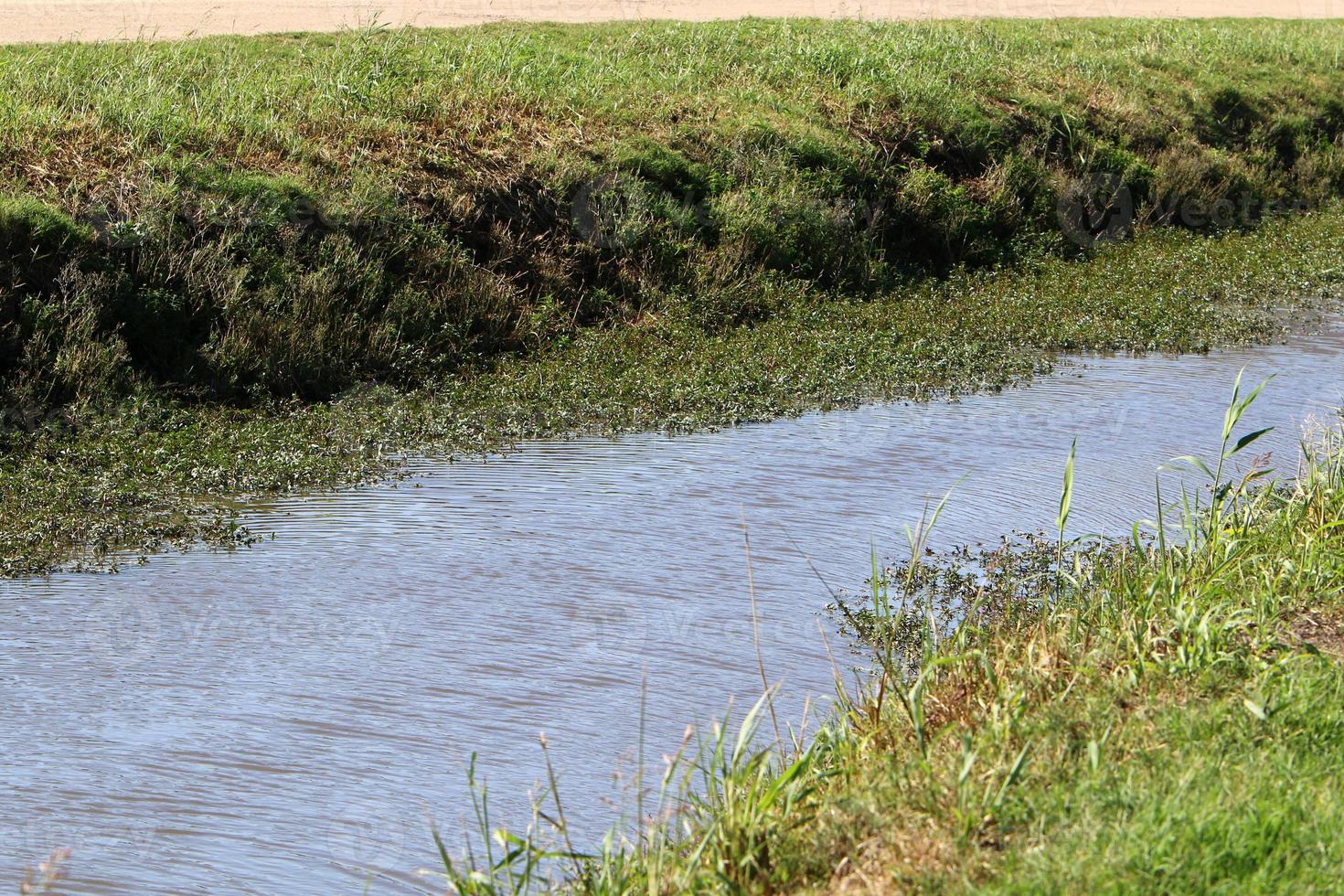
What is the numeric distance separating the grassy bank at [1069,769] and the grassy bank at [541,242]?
4033 millimetres

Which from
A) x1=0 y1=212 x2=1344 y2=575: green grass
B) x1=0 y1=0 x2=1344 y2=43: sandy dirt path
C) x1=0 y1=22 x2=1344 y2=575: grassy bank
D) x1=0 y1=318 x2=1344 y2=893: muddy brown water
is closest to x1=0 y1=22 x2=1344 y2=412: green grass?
x1=0 y1=22 x2=1344 y2=575: grassy bank

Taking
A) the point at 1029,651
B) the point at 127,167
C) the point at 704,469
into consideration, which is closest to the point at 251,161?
the point at 127,167

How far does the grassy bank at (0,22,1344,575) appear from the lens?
935 centimetres

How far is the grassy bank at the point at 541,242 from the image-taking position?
9.35 m

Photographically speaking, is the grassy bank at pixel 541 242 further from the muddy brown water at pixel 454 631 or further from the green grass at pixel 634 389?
the muddy brown water at pixel 454 631

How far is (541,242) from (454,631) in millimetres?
6327

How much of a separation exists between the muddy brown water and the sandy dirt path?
9137 millimetres

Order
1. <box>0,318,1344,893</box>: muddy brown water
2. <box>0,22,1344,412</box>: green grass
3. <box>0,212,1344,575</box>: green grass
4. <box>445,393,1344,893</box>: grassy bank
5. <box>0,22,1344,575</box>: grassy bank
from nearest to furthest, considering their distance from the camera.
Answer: <box>445,393,1344,893</box>: grassy bank < <box>0,318,1344,893</box>: muddy brown water < <box>0,212,1344,575</box>: green grass < <box>0,22,1344,575</box>: grassy bank < <box>0,22,1344,412</box>: green grass

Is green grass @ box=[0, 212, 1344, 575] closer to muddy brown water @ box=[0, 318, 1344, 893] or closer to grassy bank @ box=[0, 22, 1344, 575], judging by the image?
grassy bank @ box=[0, 22, 1344, 575]

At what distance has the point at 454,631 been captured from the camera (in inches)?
248

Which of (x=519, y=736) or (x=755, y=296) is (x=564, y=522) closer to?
(x=519, y=736)

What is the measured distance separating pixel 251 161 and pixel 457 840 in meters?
8.07

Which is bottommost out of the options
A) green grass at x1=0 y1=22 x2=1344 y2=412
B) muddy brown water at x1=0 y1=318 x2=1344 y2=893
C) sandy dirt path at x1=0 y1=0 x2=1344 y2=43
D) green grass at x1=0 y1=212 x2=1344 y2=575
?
muddy brown water at x1=0 y1=318 x2=1344 y2=893

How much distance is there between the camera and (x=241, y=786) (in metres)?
4.94
